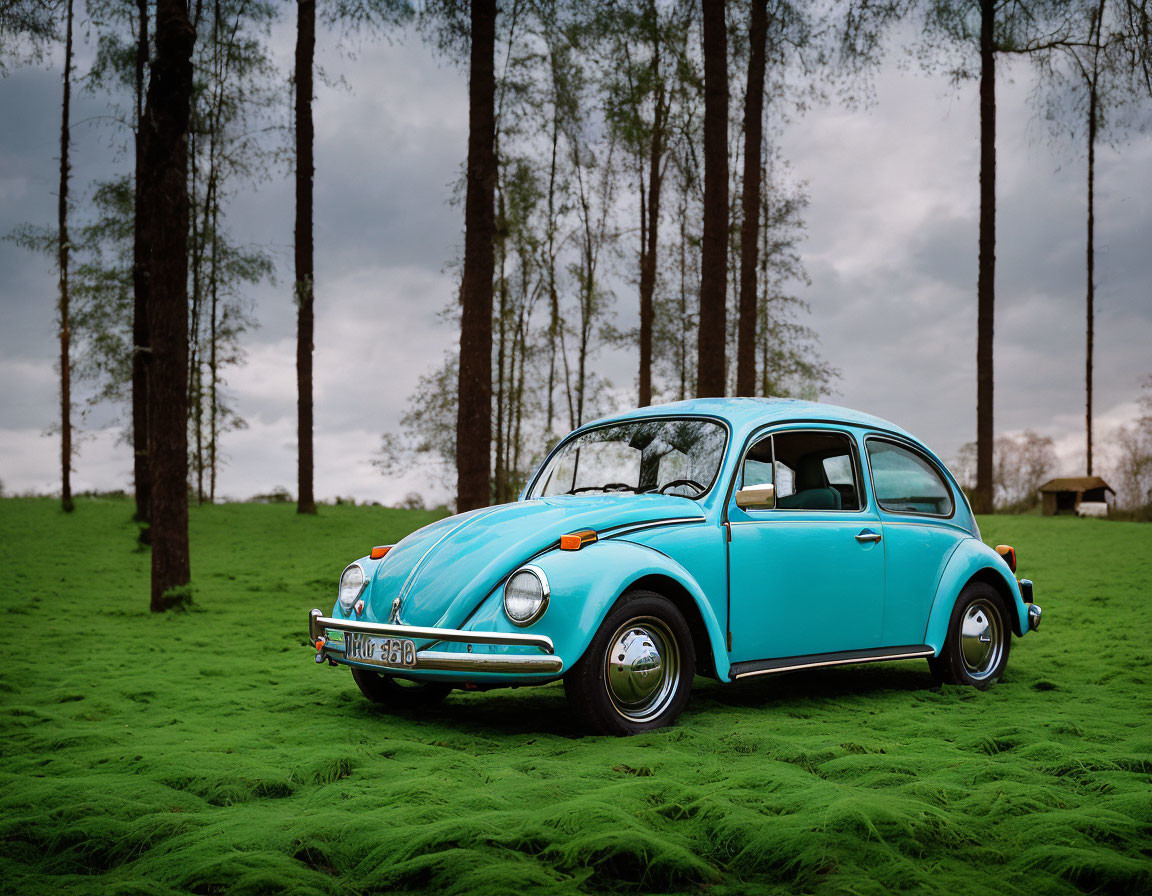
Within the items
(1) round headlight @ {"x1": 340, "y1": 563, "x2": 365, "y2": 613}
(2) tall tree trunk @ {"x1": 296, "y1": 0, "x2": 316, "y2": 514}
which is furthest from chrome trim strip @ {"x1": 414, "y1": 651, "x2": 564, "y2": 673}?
(2) tall tree trunk @ {"x1": 296, "y1": 0, "x2": 316, "y2": 514}

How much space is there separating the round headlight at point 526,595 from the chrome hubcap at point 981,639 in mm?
3556

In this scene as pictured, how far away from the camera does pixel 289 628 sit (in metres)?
10.2

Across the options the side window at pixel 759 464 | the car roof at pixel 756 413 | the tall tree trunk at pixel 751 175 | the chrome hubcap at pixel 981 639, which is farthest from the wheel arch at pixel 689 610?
the tall tree trunk at pixel 751 175

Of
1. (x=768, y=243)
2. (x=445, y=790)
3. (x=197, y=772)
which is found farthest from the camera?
(x=768, y=243)

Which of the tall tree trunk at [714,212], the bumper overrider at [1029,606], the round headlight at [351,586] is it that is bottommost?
the bumper overrider at [1029,606]

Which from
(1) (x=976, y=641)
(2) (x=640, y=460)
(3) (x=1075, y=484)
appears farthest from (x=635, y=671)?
(3) (x=1075, y=484)

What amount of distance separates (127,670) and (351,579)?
114 inches

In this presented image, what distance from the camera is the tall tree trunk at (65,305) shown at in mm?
23062

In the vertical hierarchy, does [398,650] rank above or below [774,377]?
below

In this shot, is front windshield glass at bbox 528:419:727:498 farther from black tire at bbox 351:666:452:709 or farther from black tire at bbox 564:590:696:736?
black tire at bbox 351:666:452:709

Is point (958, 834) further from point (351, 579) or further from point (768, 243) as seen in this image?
point (768, 243)

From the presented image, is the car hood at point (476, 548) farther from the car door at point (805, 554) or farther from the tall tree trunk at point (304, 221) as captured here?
the tall tree trunk at point (304, 221)

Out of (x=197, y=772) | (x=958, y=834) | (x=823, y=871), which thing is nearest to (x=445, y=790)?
(x=197, y=772)

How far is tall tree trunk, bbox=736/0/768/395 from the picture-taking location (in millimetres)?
17500
